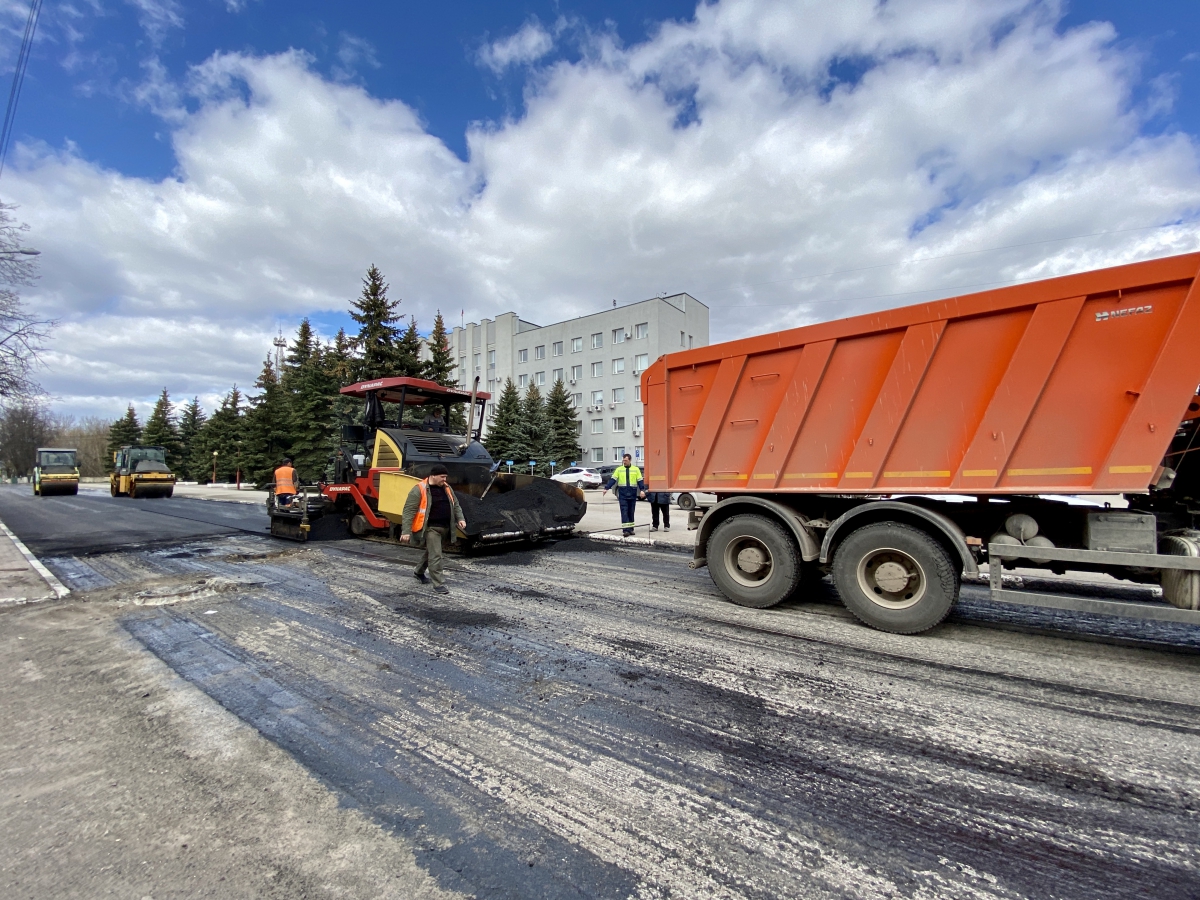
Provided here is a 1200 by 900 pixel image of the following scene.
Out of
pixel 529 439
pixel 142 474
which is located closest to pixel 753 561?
pixel 142 474

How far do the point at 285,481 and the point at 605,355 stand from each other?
3900 centimetres

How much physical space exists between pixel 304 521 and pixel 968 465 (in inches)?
431

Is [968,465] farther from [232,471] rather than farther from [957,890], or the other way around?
[232,471]

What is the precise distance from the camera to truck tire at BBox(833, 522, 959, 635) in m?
4.67

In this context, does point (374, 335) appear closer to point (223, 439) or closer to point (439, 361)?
point (439, 361)

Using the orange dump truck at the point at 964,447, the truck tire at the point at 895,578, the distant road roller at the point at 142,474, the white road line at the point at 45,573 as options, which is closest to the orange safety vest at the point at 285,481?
the white road line at the point at 45,573

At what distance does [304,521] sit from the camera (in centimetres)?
1070

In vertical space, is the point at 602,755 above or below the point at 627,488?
below

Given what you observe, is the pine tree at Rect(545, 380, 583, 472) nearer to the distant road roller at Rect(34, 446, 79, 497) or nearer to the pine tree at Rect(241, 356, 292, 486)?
the pine tree at Rect(241, 356, 292, 486)

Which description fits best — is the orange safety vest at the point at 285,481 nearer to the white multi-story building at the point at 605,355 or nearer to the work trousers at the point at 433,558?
the work trousers at the point at 433,558

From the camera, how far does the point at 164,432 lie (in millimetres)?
53531

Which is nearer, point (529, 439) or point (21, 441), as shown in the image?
Result: point (529, 439)

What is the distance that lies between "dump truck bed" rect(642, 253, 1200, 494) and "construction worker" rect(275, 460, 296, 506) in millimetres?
8978

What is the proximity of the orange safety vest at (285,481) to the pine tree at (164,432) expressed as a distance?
53.5 meters
